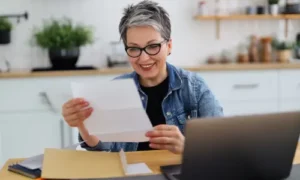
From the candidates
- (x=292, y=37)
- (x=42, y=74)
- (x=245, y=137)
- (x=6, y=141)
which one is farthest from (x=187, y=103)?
(x=292, y=37)

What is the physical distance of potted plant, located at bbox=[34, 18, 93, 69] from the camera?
3.16 meters

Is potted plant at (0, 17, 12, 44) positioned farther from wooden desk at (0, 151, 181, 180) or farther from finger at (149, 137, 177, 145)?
finger at (149, 137, 177, 145)

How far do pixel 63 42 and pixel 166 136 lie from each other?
80.2 inches

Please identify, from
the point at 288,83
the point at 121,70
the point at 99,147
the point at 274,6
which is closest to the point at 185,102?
the point at 99,147

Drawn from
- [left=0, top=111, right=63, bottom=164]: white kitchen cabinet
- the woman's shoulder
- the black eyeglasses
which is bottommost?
[left=0, top=111, right=63, bottom=164]: white kitchen cabinet

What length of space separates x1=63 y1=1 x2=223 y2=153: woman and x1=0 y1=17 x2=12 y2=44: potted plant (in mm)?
1772

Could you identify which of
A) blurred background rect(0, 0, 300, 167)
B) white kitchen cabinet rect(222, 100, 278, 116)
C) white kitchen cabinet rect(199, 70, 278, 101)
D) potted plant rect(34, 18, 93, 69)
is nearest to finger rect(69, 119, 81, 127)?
blurred background rect(0, 0, 300, 167)

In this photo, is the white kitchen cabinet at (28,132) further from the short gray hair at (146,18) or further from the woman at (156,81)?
the short gray hair at (146,18)

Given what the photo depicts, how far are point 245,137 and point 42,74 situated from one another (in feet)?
7.22

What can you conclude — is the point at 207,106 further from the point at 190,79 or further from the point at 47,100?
the point at 47,100

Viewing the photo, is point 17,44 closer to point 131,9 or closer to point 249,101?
point 249,101

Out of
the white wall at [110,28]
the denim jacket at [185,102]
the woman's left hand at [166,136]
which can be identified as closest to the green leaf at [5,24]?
the white wall at [110,28]

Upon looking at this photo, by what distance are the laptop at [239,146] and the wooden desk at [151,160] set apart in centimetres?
27

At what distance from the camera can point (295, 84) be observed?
3418mm
